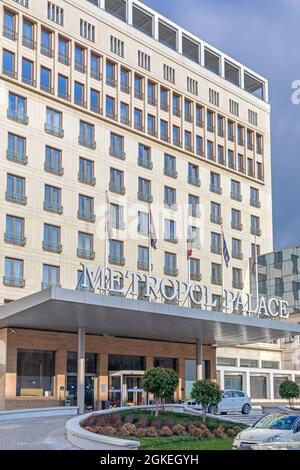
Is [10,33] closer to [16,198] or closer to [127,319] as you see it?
[16,198]

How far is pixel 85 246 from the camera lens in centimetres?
5206

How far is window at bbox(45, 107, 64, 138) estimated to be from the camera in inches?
2018

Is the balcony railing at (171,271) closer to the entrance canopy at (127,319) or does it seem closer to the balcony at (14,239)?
the entrance canopy at (127,319)

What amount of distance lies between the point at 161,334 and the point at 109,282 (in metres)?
8.68

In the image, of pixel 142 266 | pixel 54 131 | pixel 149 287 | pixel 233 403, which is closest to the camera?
pixel 149 287

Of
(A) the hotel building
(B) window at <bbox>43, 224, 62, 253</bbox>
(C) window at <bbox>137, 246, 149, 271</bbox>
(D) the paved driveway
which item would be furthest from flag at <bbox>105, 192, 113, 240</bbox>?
(D) the paved driveway

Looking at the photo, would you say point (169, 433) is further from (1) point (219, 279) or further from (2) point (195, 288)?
(1) point (219, 279)

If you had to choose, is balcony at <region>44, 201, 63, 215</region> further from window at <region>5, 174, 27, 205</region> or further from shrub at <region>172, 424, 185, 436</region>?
shrub at <region>172, 424, 185, 436</region>

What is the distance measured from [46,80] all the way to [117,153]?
8.16m

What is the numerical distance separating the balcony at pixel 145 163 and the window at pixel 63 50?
32.7ft

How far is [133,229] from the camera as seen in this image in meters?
55.5

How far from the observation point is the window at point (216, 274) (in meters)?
62.5

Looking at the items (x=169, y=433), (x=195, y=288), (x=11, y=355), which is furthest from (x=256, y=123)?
(x=169, y=433)

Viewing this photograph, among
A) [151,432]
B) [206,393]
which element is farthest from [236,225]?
[151,432]
